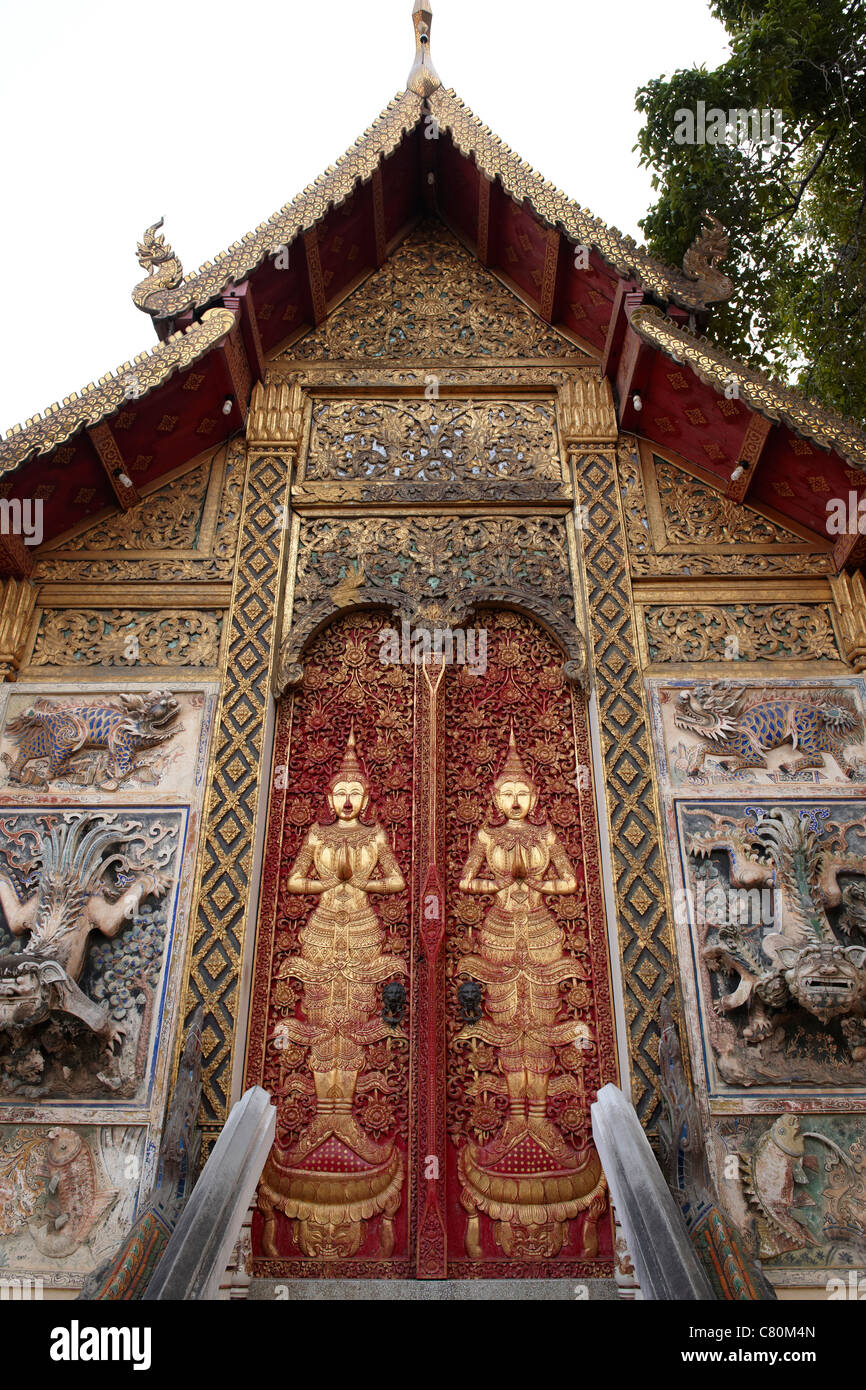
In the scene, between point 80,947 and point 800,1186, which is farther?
point 80,947

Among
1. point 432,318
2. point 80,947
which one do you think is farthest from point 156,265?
point 80,947

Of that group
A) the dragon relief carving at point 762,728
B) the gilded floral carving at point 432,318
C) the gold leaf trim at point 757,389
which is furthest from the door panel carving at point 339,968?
the gold leaf trim at point 757,389

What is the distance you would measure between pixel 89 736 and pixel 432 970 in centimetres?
229

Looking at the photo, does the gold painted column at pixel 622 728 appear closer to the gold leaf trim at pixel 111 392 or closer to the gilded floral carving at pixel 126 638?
the gilded floral carving at pixel 126 638

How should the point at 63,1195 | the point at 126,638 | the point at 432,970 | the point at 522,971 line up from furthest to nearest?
the point at 126,638, the point at 522,971, the point at 432,970, the point at 63,1195

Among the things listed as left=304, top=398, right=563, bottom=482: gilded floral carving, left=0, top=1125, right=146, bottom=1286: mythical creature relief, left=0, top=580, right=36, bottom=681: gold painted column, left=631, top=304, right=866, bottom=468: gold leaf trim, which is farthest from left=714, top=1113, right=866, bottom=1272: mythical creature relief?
left=0, top=580, right=36, bottom=681: gold painted column

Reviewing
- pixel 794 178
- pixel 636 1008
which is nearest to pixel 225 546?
pixel 636 1008

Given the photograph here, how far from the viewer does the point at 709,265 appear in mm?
7016

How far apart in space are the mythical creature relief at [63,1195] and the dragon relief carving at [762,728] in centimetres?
349

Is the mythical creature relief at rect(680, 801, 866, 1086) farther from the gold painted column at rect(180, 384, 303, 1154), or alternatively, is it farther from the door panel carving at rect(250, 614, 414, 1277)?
the gold painted column at rect(180, 384, 303, 1154)

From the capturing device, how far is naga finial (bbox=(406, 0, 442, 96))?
310 inches

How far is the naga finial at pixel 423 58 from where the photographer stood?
7.88 meters

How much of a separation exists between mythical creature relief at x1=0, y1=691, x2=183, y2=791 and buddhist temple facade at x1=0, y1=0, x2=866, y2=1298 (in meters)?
0.02

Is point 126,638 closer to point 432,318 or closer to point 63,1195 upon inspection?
point 63,1195
